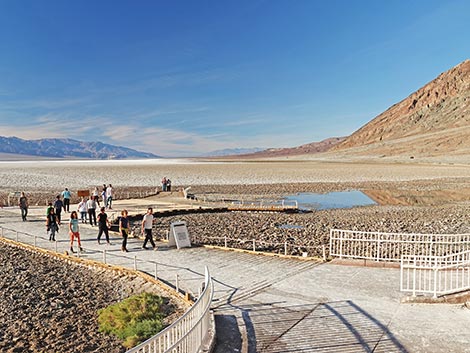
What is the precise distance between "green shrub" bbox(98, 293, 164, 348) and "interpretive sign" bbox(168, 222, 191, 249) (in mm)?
4938

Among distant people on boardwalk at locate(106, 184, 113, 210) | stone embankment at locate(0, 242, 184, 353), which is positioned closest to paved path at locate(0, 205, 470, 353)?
stone embankment at locate(0, 242, 184, 353)

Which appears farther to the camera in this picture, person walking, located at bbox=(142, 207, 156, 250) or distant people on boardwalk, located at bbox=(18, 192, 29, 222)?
distant people on boardwalk, located at bbox=(18, 192, 29, 222)

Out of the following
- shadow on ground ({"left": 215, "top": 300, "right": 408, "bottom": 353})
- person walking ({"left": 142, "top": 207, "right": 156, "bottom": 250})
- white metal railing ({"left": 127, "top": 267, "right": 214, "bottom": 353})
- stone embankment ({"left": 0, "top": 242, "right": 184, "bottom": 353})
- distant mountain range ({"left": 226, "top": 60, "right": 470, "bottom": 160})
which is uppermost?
distant mountain range ({"left": 226, "top": 60, "right": 470, "bottom": 160})

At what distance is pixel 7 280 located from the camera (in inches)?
517

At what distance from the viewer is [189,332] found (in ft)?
19.8

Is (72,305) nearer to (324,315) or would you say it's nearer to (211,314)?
(211,314)

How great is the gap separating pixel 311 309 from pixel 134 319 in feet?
12.2

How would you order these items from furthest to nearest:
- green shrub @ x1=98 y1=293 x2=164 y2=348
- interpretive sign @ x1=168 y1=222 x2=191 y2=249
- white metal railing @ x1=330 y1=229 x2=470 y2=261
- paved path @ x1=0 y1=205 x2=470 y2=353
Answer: interpretive sign @ x1=168 y1=222 x2=191 y2=249 → white metal railing @ x1=330 y1=229 x2=470 y2=261 → green shrub @ x1=98 y1=293 x2=164 y2=348 → paved path @ x1=0 y1=205 x2=470 y2=353

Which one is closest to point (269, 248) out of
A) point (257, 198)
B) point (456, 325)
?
point (456, 325)

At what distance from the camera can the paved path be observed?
23.9 ft

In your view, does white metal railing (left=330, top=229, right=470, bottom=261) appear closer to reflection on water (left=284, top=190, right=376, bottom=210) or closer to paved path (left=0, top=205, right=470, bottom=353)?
paved path (left=0, top=205, right=470, bottom=353)

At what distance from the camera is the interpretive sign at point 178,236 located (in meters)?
15.1

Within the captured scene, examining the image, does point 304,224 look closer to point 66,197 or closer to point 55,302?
point 66,197

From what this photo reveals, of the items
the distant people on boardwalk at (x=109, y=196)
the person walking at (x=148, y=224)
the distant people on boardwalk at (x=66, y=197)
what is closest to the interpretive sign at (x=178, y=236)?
the person walking at (x=148, y=224)
